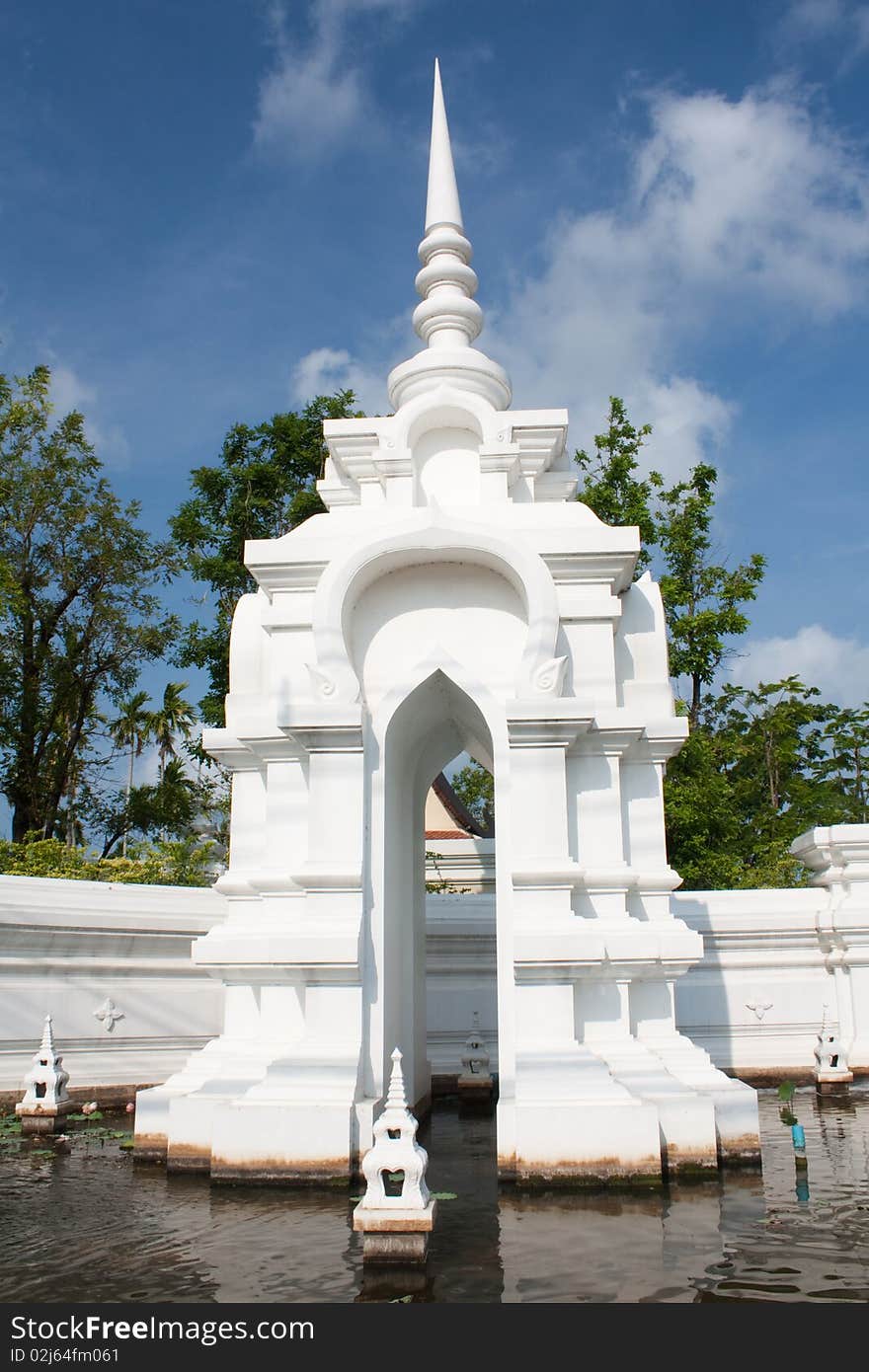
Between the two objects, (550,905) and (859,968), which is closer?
(550,905)

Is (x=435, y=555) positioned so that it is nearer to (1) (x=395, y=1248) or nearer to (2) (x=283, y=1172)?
(2) (x=283, y=1172)

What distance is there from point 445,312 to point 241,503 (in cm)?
1417

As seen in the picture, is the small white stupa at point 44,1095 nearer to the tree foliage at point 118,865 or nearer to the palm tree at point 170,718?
the tree foliage at point 118,865

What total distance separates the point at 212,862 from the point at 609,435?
1187 centimetres

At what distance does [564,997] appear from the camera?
7480 mm

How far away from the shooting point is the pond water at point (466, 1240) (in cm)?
479

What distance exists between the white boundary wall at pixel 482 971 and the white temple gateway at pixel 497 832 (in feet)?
9.33

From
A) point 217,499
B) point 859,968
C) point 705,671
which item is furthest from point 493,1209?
point 217,499

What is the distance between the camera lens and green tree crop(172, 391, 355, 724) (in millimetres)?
23391

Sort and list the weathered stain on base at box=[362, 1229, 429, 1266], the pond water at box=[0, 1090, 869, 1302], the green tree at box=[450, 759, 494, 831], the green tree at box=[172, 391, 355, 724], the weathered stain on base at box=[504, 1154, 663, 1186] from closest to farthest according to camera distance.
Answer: the pond water at box=[0, 1090, 869, 1302] < the weathered stain on base at box=[362, 1229, 429, 1266] < the weathered stain on base at box=[504, 1154, 663, 1186] < the green tree at box=[172, 391, 355, 724] < the green tree at box=[450, 759, 494, 831]

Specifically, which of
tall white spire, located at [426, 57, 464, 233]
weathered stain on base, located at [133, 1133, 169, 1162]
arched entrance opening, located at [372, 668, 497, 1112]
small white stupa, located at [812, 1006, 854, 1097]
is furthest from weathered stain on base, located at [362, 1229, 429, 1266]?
tall white spire, located at [426, 57, 464, 233]

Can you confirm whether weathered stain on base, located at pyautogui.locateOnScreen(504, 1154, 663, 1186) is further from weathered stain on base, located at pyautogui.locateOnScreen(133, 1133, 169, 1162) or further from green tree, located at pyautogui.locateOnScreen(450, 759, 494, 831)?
green tree, located at pyautogui.locateOnScreen(450, 759, 494, 831)

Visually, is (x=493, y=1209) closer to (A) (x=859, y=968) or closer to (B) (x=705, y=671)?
(A) (x=859, y=968)

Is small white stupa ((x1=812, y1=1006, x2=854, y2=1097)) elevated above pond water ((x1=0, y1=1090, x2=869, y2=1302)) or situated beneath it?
elevated above
